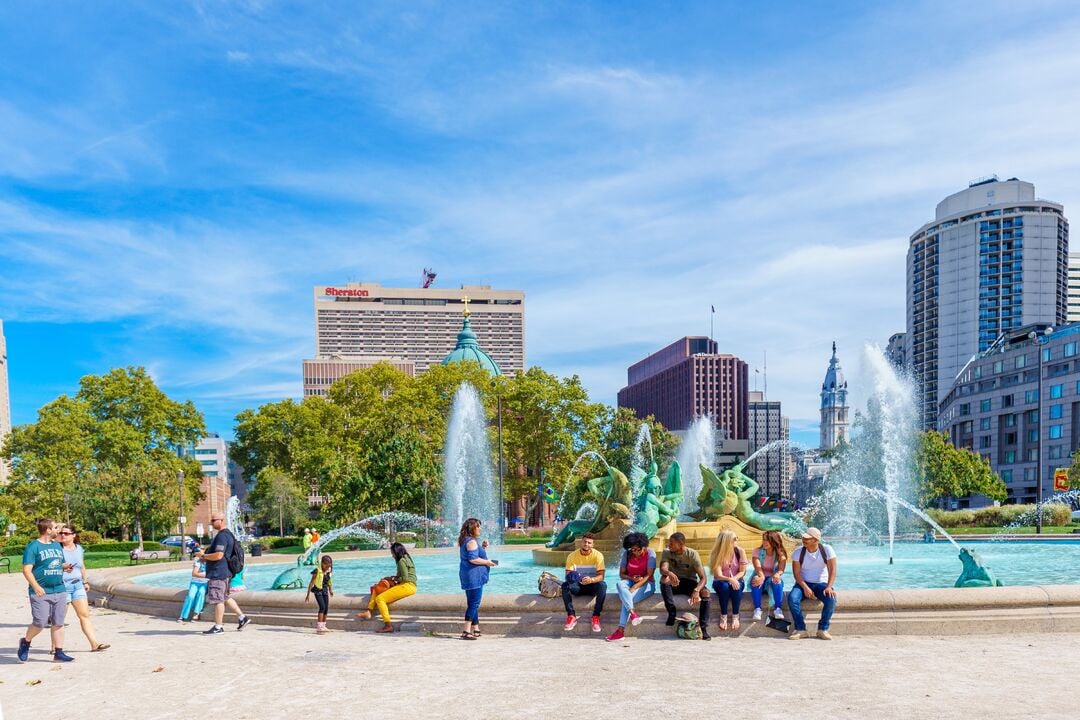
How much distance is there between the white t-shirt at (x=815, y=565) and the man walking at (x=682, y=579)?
4.01 ft

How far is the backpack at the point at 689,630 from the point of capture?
33.8 feet

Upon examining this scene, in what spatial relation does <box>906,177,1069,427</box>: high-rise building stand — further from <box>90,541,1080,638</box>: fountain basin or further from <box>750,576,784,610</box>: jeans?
<box>750,576,784,610</box>: jeans

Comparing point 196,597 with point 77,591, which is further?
point 196,597

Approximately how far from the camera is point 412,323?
596 ft

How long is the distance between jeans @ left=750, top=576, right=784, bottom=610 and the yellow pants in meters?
4.79

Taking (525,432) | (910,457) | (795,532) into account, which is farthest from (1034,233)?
(795,532)

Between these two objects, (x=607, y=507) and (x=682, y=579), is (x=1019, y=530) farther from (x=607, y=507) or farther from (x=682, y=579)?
(x=682, y=579)

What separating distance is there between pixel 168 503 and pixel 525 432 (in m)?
23.3

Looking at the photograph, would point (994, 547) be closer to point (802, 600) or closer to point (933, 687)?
point (802, 600)

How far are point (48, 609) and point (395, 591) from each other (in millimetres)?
4296

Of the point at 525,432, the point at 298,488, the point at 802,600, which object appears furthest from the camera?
the point at 298,488

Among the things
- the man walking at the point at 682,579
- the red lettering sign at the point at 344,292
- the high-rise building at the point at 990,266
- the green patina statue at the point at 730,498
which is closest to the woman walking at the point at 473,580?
the man walking at the point at 682,579

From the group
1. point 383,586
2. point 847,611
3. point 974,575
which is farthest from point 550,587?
point 974,575

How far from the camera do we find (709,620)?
10.7m
